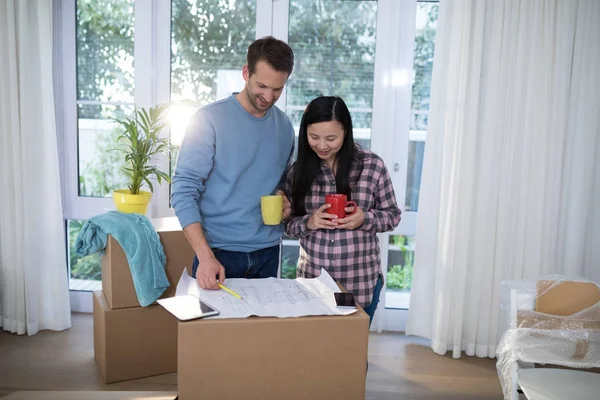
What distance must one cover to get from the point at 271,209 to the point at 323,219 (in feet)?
0.52

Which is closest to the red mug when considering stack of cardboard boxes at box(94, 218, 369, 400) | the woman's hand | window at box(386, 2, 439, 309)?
the woman's hand

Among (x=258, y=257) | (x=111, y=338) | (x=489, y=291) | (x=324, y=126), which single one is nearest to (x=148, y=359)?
(x=111, y=338)

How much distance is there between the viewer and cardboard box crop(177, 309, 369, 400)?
1.00 meters

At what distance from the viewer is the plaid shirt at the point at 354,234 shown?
1583 millimetres

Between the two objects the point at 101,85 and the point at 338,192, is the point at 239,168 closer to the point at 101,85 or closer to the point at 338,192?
the point at 338,192

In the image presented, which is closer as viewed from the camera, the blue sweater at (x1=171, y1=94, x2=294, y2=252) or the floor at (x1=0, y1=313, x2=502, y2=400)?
the blue sweater at (x1=171, y1=94, x2=294, y2=252)

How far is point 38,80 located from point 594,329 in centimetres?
295

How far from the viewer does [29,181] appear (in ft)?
9.51

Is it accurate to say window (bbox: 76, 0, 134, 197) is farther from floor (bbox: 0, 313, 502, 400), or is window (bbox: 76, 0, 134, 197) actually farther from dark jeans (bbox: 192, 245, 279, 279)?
dark jeans (bbox: 192, 245, 279, 279)

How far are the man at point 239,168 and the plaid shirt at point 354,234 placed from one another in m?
0.10

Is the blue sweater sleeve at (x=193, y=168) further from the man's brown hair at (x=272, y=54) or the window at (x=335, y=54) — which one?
the window at (x=335, y=54)

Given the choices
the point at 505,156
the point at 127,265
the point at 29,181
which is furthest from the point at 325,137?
the point at 29,181

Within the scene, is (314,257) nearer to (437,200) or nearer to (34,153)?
(437,200)

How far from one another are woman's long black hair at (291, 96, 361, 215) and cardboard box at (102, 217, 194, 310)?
0.99 meters
